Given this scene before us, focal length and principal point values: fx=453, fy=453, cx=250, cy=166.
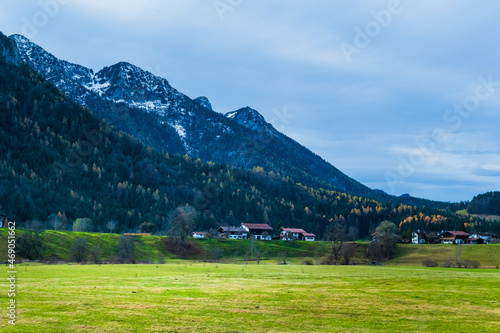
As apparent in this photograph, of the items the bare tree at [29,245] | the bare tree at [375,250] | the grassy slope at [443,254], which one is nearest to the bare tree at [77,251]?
the bare tree at [29,245]

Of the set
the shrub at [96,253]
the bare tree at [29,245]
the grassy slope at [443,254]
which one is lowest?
the grassy slope at [443,254]

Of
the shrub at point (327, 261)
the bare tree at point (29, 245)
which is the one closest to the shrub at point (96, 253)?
the bare tree at point (29, 245)

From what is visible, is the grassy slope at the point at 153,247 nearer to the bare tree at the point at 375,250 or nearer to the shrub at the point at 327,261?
the bare tree at the point at 375,250

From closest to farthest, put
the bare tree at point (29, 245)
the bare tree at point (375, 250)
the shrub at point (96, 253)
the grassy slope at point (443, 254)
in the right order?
the bare tree at point (29, 245) < the shrub at point (96, 253) < the grassy slope at point (443, 254) < the bare tree at point (375, 250)

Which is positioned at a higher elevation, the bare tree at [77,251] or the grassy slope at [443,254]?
the bare tree at [77,251]

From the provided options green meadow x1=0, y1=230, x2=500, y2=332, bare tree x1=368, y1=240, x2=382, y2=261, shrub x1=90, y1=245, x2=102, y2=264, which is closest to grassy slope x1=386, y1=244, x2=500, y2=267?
bare tree x1=368, y1=240, x2=382, y2=261

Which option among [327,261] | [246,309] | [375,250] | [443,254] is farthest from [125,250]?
[443,254]

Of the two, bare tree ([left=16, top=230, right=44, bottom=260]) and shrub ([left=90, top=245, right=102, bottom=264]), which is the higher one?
bare tree ([left=16, top=230, right=44, bottom=260])

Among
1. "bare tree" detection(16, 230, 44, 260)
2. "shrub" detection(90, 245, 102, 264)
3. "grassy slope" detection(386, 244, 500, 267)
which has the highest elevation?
"bare tree" detection(16, 230, 44, 260)

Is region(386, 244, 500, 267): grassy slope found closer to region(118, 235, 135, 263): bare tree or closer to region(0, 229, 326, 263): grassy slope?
region(0, 229, 326, 263): grassy slope

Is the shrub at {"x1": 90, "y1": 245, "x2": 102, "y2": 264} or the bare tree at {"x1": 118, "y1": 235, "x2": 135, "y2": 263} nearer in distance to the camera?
the shrub at {"x1": 90, "y1": 245, "x2": 102, "y2": 264}

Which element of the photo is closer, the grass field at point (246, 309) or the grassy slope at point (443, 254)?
the grass field at point (246, 309)

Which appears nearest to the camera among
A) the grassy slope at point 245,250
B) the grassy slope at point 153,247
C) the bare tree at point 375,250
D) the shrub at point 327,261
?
the grassy slope at point 153,247

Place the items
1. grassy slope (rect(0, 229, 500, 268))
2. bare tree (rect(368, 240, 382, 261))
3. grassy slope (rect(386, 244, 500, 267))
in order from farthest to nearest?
bare tree (rect(368, 240, 382, 261)) → grassy slope (rect(386, 244, 500, 267)) → grassy slope (rect(0, 229, 500, 268))
